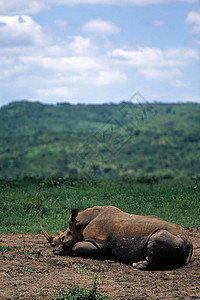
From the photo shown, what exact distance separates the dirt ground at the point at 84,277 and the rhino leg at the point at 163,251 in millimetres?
171

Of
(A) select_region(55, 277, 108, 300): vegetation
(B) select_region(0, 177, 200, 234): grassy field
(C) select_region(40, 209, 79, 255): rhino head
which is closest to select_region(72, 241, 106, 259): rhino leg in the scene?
(C) select_region(40, 209, 79, 255): rhino head

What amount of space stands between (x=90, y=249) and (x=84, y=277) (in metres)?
1.14

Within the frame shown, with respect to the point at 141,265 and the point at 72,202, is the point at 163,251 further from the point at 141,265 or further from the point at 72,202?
the point at 72,202

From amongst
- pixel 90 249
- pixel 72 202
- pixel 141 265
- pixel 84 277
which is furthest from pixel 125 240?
pixel 72 202

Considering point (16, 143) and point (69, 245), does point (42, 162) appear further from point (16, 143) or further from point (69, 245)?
point (69, 245)

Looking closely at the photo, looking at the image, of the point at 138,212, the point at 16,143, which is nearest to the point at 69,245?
the point at 138,212

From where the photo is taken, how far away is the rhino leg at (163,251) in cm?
749

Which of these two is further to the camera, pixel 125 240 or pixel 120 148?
pixel 120 148

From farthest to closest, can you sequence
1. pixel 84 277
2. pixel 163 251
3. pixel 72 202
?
1. pixel 72 202
2. pixel 163 251
3. pixel 84 277

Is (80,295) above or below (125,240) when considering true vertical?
below

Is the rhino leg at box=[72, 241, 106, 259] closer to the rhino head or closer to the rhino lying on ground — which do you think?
the rhino lying on ground

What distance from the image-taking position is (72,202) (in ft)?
44.2

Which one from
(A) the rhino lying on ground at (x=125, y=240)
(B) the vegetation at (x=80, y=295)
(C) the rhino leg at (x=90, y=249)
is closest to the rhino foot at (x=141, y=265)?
(A) the rhino lying on ground at (x=125, y=240)

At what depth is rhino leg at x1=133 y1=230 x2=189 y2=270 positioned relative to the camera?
7.49m
